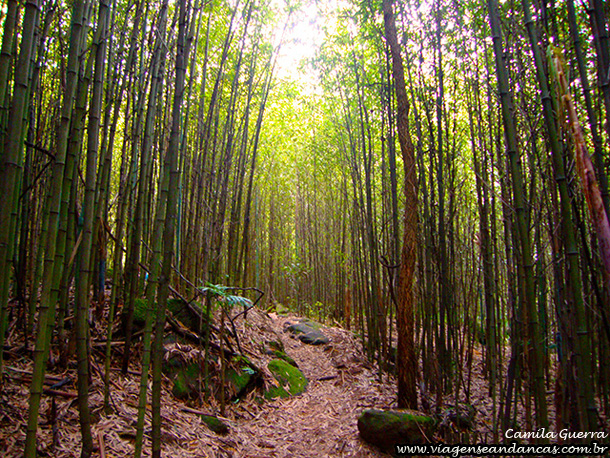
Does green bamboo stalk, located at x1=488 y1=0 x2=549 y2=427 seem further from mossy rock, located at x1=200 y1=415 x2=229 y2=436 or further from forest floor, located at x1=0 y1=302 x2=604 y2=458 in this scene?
mossy rock, located at x1=200 y1=415 x2=229 y2=436

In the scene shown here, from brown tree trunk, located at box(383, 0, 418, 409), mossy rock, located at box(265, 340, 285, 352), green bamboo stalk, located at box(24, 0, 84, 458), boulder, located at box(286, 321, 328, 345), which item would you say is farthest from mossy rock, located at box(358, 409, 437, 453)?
boulder, located at box(286, 321, 328, 345)

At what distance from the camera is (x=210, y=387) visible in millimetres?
2699

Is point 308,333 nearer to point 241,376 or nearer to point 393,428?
point 241,376

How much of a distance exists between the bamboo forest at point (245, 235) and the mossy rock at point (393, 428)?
0.01m

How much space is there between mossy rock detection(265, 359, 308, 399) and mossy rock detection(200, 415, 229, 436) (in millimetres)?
→ 763

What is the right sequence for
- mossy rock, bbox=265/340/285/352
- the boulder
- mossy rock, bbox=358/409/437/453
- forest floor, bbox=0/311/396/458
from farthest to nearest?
the boulder → mossy rock, bbox=265/340/285/352 → mossy rock, bbox=358/409/437/453 → forest floor, bbox=0/311/396/458

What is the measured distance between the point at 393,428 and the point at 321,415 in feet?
2.49

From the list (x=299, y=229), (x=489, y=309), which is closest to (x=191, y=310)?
(x=489, y=309)

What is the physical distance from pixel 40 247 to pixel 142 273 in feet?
4.08

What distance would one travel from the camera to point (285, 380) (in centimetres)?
343

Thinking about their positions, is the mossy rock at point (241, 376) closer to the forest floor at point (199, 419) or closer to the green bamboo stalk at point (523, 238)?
the forest floor at point (199, 419)

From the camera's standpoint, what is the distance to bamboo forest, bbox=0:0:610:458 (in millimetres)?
1247

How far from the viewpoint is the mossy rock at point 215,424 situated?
2261mm

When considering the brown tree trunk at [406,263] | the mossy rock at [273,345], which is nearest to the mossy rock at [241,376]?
the mossy rock at [273,345]
